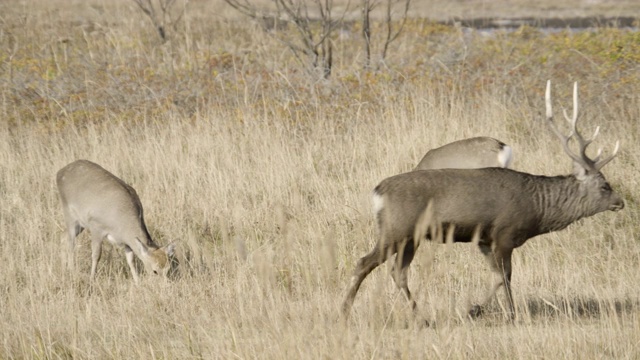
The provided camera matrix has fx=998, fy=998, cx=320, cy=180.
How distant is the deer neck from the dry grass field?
21.1 inches

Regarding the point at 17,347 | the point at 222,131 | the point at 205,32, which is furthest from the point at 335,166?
the point at 205,32

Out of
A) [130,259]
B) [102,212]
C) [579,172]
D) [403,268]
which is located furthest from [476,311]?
[102,212]

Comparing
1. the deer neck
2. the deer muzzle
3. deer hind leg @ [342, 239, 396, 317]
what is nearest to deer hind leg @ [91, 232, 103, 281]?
deer hind leg @ [342, 239, 396, 317]

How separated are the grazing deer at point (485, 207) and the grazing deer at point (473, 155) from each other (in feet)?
5.24

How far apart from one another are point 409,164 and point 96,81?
649cm

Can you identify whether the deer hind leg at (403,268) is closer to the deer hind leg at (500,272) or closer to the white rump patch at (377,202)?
the white rump patch at (377,202)

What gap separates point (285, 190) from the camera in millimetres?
10023

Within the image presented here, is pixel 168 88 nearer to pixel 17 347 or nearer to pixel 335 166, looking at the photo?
pixel 335 166

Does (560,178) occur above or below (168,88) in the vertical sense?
above

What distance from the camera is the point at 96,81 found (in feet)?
49.5

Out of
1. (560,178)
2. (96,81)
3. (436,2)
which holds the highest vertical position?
(560,178)

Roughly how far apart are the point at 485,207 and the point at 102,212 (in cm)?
365

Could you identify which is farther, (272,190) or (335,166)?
(335,166)

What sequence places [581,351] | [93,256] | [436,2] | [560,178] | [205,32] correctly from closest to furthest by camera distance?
[581,351], [560,178], [93,256], [205,32], [436,2]
